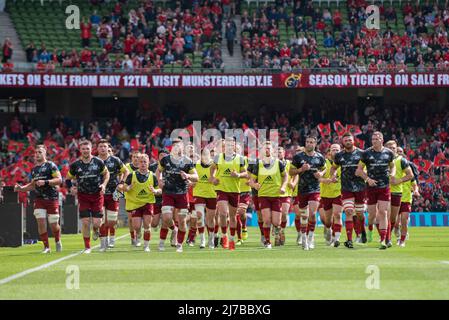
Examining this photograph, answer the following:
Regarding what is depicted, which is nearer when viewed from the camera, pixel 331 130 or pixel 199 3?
pixel 331 130

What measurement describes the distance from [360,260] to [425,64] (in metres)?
32.1

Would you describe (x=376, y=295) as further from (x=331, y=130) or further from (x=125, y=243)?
(x=331, y=130)

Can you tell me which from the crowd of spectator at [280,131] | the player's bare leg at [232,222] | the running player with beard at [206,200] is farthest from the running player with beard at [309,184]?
the crowd of spectator at [280,131]

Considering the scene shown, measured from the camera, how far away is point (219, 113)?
168ft

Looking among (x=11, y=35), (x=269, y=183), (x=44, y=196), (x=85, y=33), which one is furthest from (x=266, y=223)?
(x=11, y=35)

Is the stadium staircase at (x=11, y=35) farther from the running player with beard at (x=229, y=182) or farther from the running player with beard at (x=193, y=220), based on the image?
the running player with beard at (x=229, y=182)

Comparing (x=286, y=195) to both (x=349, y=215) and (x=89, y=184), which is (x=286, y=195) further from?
(x=89, y=184)

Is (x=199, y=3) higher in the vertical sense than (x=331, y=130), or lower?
higher

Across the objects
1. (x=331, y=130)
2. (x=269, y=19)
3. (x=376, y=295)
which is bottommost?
(x=376, y=295)

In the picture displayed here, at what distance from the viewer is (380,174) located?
69.7ft

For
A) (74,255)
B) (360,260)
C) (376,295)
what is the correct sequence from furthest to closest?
(74,255) < (360,260) < (376,295)

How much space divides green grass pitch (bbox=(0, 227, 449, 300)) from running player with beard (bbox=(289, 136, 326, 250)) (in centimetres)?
65

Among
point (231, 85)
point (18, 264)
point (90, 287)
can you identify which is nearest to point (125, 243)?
point (18, 264)

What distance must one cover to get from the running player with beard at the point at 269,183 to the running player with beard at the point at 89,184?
3.07m
